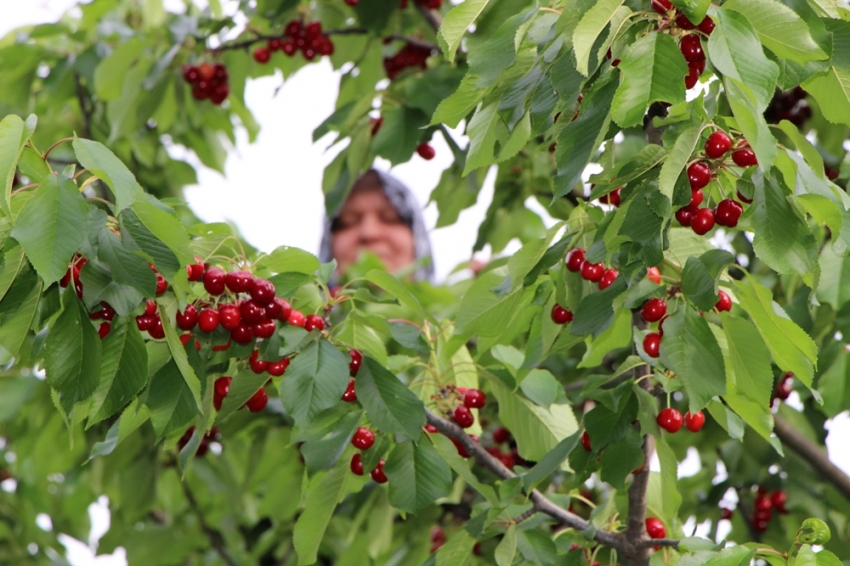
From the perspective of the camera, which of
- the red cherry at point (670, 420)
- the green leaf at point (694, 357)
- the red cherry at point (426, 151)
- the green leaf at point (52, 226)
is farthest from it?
the red cherry at point (426, 151)

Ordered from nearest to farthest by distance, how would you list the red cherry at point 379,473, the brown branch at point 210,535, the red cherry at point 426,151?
the red cherry at point 379,473 < the red cherry at point 426,151 < the brown branch at point 210,535

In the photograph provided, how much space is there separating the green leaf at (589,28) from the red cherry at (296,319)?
847 millimetres

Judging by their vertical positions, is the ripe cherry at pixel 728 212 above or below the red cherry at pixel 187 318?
Answer: above

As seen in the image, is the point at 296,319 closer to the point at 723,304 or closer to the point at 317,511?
the point at 317,511

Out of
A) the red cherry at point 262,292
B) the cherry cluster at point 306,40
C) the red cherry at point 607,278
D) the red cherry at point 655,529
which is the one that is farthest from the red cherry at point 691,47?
the cherry cluster at point 306,40

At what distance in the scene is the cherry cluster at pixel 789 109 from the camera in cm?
364

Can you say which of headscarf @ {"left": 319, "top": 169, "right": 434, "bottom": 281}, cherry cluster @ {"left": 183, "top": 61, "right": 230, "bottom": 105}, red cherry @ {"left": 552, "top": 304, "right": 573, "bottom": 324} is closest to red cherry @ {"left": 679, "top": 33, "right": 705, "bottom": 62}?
red cherry @ {"left": 552, "top": 304, "right": 573, "bottom": 324}

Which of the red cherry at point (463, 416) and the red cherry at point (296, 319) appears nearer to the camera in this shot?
the red cherry at point (296, 319)

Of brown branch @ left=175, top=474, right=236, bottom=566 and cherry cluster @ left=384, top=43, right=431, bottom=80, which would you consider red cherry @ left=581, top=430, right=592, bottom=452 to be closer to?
cherry cluster @ left=384, top=43, right=431, bottom=80

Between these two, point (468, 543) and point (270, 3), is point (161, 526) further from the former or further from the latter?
point (468, 543)

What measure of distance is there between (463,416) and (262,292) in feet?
1.95

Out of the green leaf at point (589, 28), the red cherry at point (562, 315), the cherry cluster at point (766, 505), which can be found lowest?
the cherry cluster at point (766, 505)

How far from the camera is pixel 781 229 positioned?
157 centimetres

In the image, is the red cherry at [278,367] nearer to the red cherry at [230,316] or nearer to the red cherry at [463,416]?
the red cherry at [230,316]
